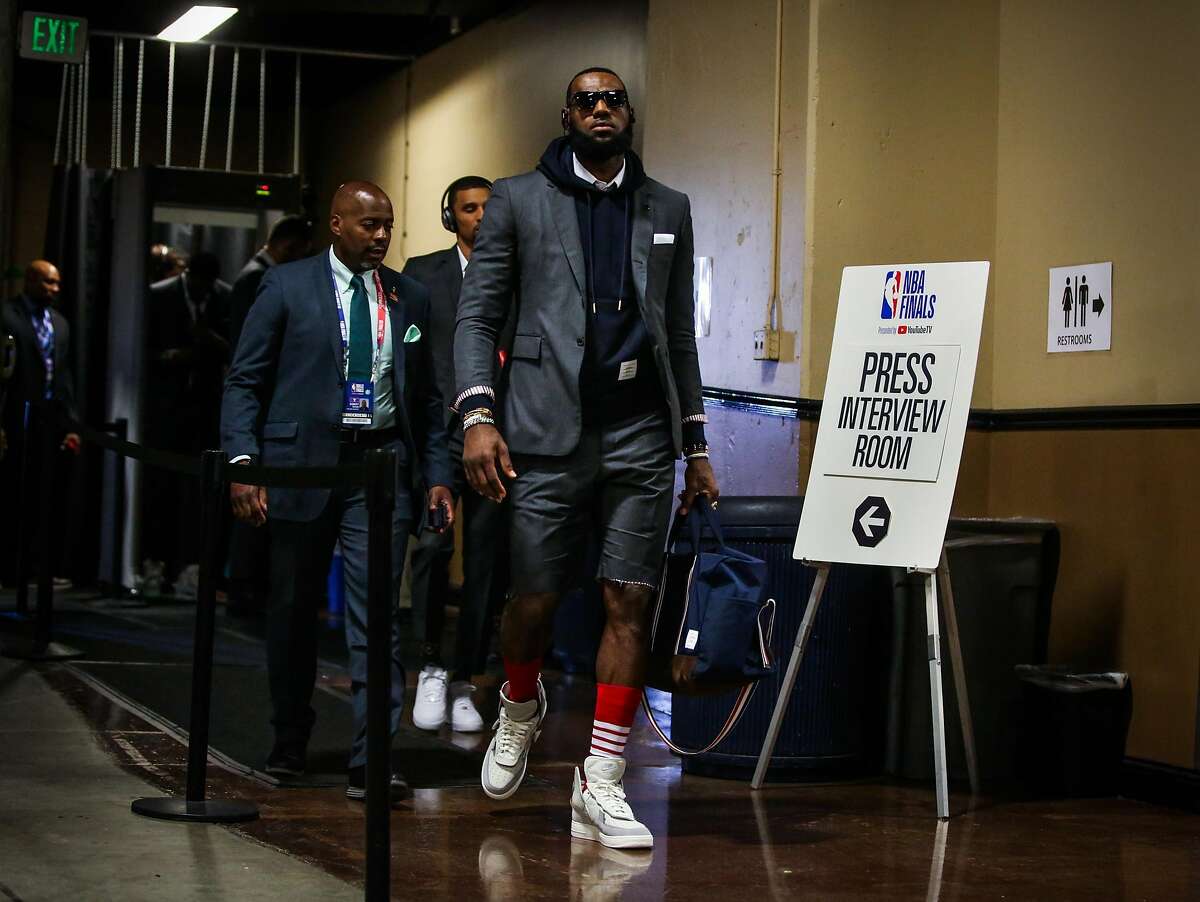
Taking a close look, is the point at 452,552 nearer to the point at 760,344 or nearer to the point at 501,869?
the point at 760,344

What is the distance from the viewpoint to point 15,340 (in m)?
9.03

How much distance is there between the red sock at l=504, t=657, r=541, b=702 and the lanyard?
88 centimetres

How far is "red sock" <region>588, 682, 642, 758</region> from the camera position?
400 centimetres

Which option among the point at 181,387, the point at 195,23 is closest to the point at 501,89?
the point at 195,23

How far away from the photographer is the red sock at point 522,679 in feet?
13.7

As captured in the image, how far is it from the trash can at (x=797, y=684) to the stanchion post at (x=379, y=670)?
1.97 meters

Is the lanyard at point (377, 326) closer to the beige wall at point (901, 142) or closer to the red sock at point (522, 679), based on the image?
the red sock at point (522, 679)

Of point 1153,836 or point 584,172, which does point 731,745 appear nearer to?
point 1153,836

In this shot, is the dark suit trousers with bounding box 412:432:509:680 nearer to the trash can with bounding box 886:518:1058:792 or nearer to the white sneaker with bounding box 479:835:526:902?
the trash can with bounding box 886:518:1058:792

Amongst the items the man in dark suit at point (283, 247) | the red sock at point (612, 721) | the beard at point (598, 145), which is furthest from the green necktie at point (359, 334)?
the man in dark suit at point (283, 247)

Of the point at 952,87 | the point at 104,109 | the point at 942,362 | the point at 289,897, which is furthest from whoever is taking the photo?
the point at 104,109

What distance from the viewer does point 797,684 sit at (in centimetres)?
506

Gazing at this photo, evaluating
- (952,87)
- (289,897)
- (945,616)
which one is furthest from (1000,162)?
(289,897)

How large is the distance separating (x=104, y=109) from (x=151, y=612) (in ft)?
18.0
